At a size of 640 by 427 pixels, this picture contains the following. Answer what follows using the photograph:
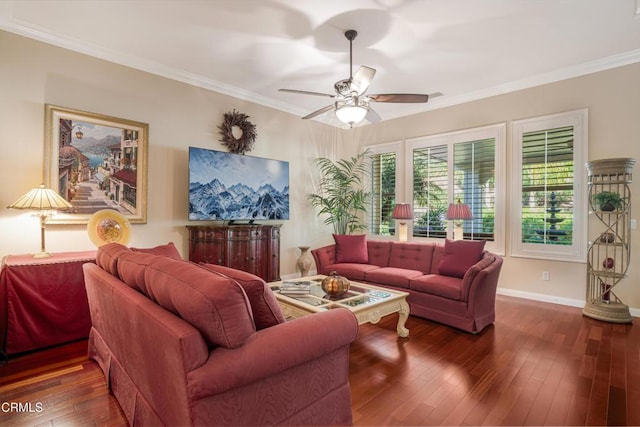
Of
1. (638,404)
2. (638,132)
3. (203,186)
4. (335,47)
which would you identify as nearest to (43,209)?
(203,186)

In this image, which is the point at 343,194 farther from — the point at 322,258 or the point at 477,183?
the point at 477,183

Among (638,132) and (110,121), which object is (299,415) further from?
(638,132)

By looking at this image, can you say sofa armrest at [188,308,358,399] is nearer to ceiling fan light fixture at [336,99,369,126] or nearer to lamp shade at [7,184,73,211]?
ceiling fan light fixture at [336,99,369,126]

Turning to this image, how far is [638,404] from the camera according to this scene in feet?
6.67

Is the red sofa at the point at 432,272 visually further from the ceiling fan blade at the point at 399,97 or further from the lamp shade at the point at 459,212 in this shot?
the ceiling fan blade at the point at 399,97

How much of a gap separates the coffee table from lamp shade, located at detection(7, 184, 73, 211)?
2155 mm

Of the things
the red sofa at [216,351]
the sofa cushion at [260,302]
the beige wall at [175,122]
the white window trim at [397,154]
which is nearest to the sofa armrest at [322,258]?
the beige wall at [175,122]

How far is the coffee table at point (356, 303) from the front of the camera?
2.64 metres

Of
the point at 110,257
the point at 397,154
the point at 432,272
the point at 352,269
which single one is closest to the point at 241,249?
the point at 352,269

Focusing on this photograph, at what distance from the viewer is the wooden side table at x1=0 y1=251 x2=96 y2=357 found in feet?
8.54

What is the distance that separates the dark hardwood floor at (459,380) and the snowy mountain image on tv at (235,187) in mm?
2112

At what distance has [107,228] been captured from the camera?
3.34 m

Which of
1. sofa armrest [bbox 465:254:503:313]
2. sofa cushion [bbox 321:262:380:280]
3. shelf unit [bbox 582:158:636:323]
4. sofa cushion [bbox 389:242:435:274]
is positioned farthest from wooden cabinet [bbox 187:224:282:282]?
shelf unit [bbox 582:158:636:323]

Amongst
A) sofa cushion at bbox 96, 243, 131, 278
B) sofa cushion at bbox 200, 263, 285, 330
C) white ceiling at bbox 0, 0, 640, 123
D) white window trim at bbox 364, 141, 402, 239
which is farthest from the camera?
white window trim at bbox 364, 141, 402, 239
